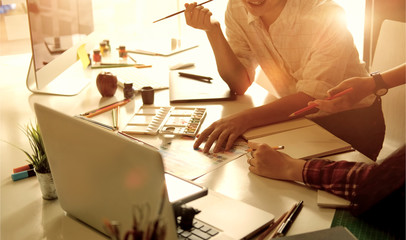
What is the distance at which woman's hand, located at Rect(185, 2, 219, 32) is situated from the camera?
1.76 metres

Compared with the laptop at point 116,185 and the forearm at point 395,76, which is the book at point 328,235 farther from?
the forearm at point 395,76

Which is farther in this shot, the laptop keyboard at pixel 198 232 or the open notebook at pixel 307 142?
the open notebook at pixel 307 142

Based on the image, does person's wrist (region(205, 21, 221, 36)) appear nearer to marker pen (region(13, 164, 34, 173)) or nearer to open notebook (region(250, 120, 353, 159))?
open notebook (region(250, 120, 353, 159))

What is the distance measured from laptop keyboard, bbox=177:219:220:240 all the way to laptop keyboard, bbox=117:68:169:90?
1.00 m

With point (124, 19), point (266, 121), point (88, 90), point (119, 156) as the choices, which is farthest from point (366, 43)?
point (124, 19)

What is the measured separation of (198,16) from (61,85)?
664 millimetres

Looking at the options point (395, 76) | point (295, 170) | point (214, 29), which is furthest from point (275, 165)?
point (214, 29)

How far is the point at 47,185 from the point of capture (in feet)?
3.51

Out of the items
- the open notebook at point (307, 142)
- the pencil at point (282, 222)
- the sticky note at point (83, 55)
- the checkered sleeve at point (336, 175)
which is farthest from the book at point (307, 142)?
the sticky note at point (83, 55)

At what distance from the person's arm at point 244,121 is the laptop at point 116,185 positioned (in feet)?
0.95

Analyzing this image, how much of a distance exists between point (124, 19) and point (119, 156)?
372cm

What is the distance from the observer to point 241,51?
1.89m

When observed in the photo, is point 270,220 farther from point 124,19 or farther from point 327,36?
point 124,19

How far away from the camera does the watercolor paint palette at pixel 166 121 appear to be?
1421mm
